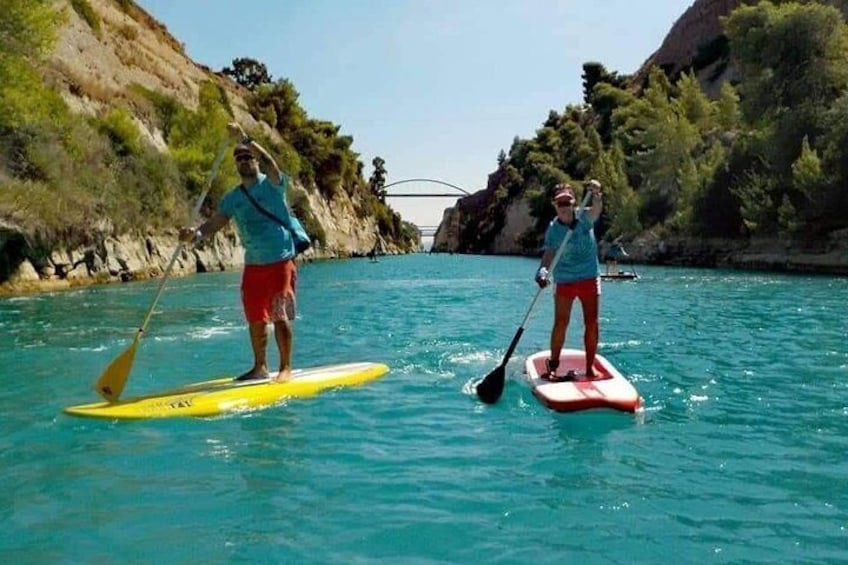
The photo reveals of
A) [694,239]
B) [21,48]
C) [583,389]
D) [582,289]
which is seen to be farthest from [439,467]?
[694,239]

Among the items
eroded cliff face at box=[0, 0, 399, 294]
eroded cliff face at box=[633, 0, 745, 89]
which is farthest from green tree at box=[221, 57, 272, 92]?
eroded cliff face at box=[633, 0, 745, 89]

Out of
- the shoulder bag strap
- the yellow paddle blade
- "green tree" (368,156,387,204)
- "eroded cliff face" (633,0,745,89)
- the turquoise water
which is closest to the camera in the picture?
the turquoise water

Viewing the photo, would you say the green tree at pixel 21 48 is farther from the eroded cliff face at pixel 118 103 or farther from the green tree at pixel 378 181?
the green tree at pixel 378 181

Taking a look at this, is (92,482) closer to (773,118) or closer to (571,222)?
(571,222)

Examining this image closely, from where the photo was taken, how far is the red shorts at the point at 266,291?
325 inches

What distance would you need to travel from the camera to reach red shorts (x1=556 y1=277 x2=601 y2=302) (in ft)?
27.2

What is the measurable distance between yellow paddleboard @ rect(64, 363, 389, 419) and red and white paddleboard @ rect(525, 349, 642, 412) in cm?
225

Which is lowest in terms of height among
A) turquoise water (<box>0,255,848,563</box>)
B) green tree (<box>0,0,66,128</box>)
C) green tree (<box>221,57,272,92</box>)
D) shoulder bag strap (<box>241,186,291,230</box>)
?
turquoise water (<box>0,255,848,563</box>)

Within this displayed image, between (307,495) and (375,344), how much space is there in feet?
26.0

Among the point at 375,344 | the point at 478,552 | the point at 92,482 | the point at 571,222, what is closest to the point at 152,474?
the point at 92,482

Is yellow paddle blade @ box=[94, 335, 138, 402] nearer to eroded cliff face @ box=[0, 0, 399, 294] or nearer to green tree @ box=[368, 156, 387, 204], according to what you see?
eroded cliff face @ box=[0, 0, 399, 294]

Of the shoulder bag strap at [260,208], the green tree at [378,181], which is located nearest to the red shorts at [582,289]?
the shoulder bag strap at [260,208]

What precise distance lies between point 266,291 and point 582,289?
11.3 ft

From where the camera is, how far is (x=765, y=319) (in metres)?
15.6
